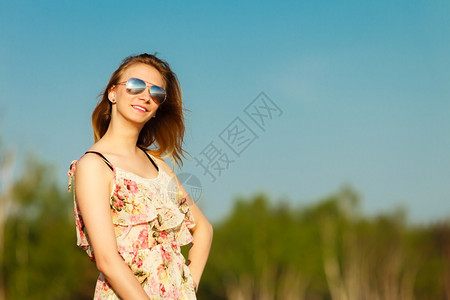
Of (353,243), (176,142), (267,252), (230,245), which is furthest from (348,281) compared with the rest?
(176,142)

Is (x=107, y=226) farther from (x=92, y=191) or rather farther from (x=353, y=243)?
(x=353, y=243)

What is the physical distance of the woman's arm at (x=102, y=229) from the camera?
2.06m

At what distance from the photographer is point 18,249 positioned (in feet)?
77.5

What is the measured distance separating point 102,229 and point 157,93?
0.69 meters

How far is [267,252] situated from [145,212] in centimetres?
3637

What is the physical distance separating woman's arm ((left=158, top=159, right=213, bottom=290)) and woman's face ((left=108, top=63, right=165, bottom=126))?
35 cm

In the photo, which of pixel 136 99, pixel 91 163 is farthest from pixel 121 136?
pixel 91 163

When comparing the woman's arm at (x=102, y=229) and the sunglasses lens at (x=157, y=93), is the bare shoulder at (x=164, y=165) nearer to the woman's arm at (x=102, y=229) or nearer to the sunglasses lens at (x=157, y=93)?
the sunglasses lens at (x=157, y=93)

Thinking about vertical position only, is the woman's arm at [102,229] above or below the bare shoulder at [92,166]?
below

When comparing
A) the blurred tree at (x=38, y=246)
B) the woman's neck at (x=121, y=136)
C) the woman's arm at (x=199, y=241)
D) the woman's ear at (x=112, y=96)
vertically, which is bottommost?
the blurred tree at (x=38, y=246)

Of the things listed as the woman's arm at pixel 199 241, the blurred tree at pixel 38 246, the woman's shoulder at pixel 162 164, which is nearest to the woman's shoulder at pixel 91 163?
the woman's shoulder at pixel 162 164

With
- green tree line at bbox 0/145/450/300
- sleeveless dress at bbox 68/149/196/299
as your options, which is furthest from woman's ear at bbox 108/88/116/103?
green tree line at bbox 0/145/450/300

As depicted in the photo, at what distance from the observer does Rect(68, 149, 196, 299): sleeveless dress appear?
2229mm

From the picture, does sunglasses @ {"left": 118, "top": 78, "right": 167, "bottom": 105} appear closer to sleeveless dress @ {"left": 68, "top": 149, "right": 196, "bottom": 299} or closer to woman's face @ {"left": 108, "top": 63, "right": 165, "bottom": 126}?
woman's face @ {"left": 108, "top": 63, "right": 165, "bottom": 126}
